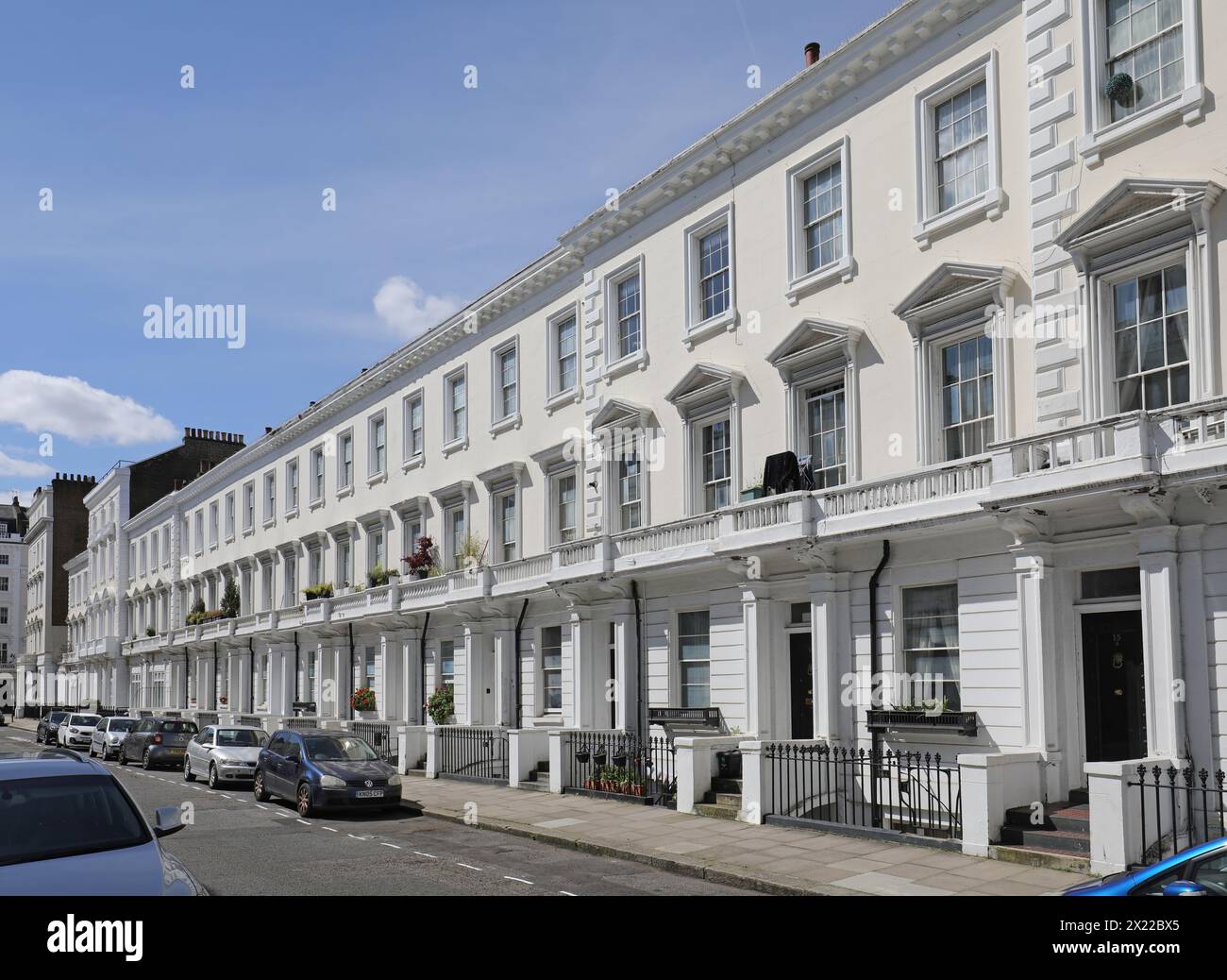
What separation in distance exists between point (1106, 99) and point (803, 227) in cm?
635

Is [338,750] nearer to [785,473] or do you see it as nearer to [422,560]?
[785,473]

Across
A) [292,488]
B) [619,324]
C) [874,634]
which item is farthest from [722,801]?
[292,488]

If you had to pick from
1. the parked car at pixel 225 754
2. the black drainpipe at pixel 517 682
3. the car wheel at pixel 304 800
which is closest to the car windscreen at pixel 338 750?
the car wheel at pixel 304 800

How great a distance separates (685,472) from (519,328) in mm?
9199

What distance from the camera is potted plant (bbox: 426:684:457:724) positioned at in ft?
103

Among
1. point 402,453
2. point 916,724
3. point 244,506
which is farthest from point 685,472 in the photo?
point 244,506

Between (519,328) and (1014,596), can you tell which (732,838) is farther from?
(519,328)

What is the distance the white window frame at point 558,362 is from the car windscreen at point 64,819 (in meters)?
19.0

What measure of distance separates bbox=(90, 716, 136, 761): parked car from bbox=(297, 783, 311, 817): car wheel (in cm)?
1982

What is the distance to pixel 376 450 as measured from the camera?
38.2 metres

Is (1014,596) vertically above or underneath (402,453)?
underneath

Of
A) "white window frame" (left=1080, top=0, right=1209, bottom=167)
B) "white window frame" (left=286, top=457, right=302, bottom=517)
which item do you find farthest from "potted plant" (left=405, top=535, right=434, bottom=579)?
"white window frame" (left=1080, top=0, right=1209, bottom=167)

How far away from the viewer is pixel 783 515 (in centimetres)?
1902
